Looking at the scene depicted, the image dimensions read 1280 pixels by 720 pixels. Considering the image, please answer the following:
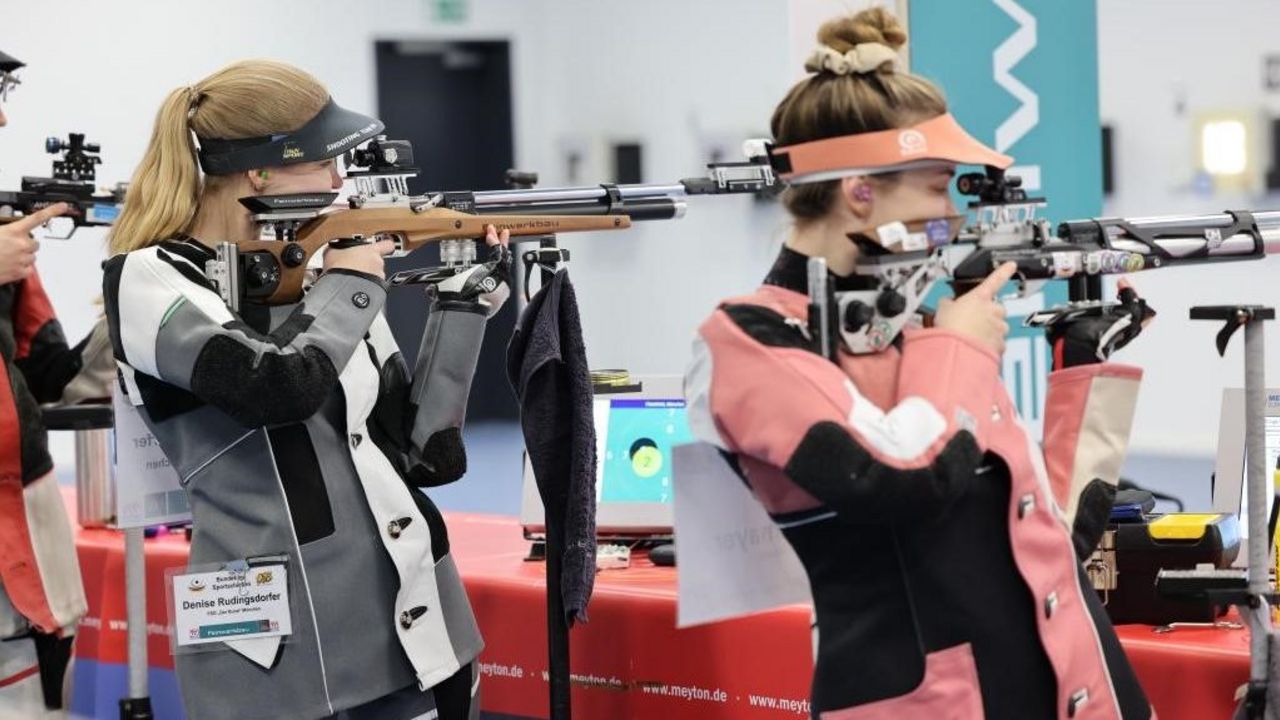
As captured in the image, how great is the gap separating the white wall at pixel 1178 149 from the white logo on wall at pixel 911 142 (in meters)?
5.63

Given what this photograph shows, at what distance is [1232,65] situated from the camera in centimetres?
753

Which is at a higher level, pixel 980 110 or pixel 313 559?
pixel 980 110

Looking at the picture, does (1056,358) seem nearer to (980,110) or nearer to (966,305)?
(966,305)

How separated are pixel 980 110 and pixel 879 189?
186 centimetres

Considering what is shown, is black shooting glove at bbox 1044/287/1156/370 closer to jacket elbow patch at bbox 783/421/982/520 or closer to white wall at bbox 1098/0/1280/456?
jacket elbow patch at bbox 783/421/982/520

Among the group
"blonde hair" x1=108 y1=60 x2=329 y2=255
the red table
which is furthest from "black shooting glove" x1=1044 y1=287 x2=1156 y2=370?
"blonde hair" x1=108 y1=60 x2=329 y2=255

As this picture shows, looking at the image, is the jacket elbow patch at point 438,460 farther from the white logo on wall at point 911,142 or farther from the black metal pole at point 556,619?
the white logo on wall at point 911,142

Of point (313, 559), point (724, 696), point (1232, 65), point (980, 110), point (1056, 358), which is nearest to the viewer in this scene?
point (1056, 358)

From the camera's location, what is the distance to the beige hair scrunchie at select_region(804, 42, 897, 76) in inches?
70.9

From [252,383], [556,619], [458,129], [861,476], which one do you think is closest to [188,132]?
[252,383]

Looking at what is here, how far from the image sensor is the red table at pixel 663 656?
2.28 m

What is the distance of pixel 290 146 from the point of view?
231cm

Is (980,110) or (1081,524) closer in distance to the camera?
(1081,524)

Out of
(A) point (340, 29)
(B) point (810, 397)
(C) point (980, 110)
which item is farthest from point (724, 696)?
(A) point (340, 29)
